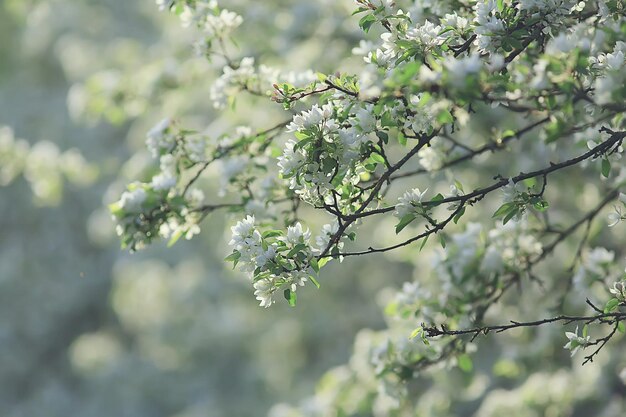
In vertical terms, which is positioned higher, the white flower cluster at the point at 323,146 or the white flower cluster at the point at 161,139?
the white flower cluster at the point at 161,139

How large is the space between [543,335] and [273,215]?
255cm

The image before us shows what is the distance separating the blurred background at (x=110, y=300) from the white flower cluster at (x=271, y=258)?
18.5ft

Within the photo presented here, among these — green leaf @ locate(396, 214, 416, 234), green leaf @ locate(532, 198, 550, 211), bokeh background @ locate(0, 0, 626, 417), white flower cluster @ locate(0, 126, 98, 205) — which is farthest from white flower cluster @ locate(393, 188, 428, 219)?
white flower cluster @ locate(0, 126, 98, 205)

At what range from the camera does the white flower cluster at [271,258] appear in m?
2.98

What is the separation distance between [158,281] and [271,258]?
903 centimetres

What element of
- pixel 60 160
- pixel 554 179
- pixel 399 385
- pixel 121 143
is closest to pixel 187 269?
pixel 121 143

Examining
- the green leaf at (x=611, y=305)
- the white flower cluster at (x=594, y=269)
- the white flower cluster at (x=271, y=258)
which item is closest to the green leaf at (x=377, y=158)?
the white flower cluster at (x=271, y=258)

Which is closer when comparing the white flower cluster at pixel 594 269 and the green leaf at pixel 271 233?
the green leaf at pixel 271 233

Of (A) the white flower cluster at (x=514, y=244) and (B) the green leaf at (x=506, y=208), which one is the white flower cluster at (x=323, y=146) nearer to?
(B) the green leaf at (x=506, y=208)

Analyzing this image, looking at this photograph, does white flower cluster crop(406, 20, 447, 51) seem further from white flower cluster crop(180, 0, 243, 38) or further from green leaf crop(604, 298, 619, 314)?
white flower cluster crop(180, 0, 243, 38)

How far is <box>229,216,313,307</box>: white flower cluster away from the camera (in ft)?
9.78

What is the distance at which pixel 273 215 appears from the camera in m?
4.23

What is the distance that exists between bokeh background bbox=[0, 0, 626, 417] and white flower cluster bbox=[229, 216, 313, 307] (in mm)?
2491

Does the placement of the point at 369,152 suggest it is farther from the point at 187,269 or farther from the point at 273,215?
the point at 187,269
